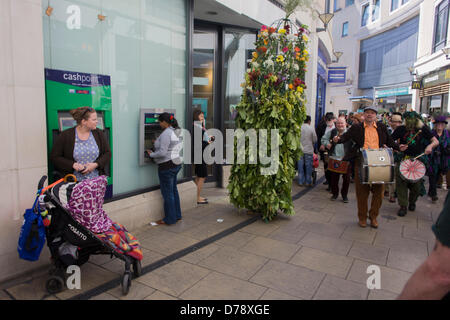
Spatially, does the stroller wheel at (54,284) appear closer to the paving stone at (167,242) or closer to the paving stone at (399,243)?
the paving stone at (167,242)

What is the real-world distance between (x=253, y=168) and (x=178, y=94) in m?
1.94

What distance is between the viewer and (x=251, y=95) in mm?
5582

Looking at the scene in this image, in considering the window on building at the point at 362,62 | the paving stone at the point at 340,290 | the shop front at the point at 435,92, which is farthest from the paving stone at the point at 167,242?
the window on building at the point at 362,62

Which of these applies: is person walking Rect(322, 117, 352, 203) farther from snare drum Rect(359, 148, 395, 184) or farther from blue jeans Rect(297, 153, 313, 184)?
snare drum Rect(359, 148, 395, 184)

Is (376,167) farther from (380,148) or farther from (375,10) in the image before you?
(375,10)

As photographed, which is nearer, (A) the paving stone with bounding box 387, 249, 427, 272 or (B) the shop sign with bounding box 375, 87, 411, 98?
(A) the paving stone with bounding box 387, 249, 427, 272

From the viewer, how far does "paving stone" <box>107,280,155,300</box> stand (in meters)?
3.24

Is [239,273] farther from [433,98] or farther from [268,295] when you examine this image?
[433,98]

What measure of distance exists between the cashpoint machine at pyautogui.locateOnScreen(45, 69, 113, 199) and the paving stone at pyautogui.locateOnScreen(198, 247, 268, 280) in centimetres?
205

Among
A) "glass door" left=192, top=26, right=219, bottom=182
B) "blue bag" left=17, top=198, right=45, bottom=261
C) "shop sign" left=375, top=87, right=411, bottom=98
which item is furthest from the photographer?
"shop sign" left=375, top=87, right=411, bottom=98

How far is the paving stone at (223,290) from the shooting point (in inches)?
128

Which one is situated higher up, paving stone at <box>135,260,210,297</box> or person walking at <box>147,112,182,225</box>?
person walking at <box>147,112,182,225</box>

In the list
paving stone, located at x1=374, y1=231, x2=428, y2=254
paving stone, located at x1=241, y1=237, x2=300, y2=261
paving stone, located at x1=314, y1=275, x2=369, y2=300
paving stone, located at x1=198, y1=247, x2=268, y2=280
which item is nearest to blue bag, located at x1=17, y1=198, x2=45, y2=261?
paving stone, located at x1=198, y1=247, x2=268, y2=280

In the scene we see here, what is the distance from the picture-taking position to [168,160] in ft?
17.0
